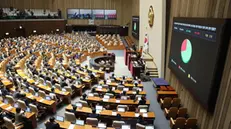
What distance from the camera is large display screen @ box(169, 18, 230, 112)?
275 inches

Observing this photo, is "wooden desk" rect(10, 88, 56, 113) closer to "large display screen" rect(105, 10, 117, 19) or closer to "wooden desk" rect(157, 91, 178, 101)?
"wooden desk" rect(157, 91, 178, 101)

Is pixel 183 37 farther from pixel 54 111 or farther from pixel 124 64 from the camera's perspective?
pixel 124 64

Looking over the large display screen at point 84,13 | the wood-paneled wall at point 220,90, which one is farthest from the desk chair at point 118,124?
the large display screen at point 84,13

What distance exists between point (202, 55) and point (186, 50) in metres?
2.02

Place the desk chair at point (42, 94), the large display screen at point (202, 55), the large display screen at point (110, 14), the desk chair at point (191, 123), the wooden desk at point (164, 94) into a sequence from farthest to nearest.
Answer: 1. the large display screen at point (110, 14)
2. the wooden desk at point (164, 94)
3. the desk chair at point (42, 94)
4. the desk chair at point (191, 123)
5. the large display screen at point (202, 55)

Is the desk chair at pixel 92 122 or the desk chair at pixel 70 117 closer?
the desk chair at pixel 92 122

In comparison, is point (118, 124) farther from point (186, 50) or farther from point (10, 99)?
point (10, 99)

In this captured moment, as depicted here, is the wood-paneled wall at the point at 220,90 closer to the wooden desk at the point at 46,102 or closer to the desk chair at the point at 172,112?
the desk chair at the point at 172,112

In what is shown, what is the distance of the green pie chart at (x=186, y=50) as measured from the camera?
975cm

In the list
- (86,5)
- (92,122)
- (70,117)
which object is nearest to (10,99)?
(70,117)

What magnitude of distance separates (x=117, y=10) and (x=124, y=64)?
24140 millimetres

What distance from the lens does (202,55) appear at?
8.24 m

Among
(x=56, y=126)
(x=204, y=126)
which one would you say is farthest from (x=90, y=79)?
(x=204, y=126)

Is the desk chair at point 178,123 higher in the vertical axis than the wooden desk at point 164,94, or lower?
lower
